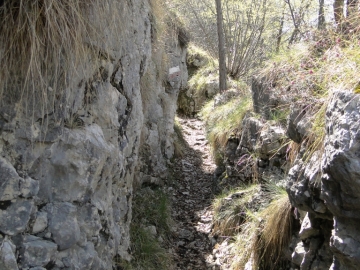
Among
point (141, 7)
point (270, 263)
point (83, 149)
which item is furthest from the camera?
point (141, 7)

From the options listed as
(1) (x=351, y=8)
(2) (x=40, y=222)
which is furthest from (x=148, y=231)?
(1) (x=351, y=8)

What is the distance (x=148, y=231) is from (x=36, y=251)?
103 inches

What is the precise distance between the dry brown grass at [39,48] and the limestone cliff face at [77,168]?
9 centimetres

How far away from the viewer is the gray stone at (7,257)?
2277 millimetres

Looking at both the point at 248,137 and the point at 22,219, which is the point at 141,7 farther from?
the point at 22,219

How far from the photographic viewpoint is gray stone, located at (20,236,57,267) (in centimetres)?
242

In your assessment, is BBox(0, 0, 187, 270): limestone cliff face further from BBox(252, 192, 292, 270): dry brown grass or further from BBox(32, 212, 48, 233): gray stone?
BBox(252, 192, 292, 270): dry brown grass

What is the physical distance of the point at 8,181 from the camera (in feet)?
7.77

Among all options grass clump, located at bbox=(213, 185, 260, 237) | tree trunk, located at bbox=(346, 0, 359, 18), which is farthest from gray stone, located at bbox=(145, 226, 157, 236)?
tree trunk, located at bbox=(346, 0, 359, 18)

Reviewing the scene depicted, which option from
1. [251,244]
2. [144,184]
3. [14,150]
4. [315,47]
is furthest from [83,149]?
[144,184]

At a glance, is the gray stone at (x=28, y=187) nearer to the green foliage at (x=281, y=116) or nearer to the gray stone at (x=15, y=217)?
the gray stone at (x=15, y=217)

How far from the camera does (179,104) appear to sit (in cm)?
1278

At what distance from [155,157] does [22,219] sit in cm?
432

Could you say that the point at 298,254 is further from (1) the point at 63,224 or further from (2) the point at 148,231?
(2) the point at 148,231
